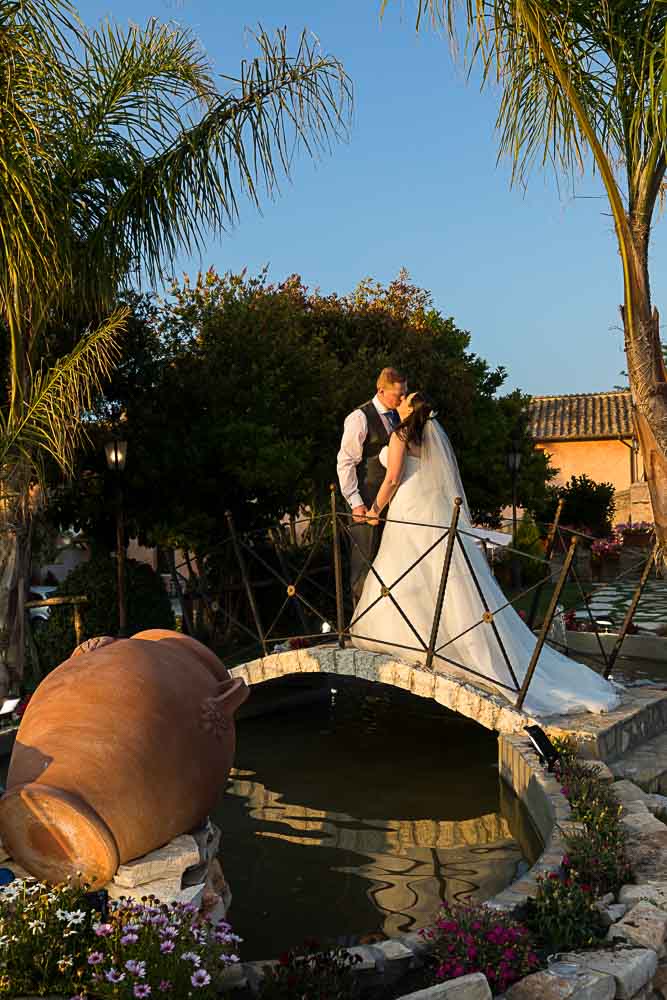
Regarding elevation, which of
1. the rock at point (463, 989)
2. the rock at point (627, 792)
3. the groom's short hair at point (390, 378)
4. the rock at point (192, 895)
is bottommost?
the rock at point (627, 792)

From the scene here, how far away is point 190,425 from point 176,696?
839 centimetres

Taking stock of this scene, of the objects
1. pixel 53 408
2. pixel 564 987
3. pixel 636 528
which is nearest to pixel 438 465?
pixel 53 408

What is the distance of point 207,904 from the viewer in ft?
13.9

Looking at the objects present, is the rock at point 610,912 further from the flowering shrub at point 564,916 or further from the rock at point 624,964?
the rock at point 624,964

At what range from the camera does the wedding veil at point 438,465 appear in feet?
25.4

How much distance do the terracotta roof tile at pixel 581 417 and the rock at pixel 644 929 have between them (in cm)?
3266


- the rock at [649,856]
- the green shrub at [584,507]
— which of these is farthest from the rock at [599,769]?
the green shrub at [584,507]

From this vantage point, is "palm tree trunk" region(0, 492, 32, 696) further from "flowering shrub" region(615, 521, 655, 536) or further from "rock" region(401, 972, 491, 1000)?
"flowering shrub" region(615, 521, 655, 536)

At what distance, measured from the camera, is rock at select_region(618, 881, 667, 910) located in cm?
434

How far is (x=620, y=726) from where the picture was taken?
700 centimetres

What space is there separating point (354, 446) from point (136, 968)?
5.27 metres

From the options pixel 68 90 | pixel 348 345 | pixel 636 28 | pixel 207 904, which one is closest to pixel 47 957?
pixel 207 904

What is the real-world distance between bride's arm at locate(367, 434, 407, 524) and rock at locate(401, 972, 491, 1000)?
15.1ft

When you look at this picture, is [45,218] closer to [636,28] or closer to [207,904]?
[636,28]
